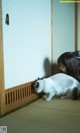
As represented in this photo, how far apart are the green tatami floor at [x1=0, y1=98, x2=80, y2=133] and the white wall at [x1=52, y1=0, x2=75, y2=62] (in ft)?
2.53

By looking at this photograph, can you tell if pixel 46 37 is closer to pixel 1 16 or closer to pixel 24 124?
pixel 1 16

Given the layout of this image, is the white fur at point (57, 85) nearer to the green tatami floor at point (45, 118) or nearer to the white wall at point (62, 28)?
the green tatami floor at point (45, 118)

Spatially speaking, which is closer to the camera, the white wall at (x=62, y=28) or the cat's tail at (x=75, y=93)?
the cat's tail at (x=75, y=93)

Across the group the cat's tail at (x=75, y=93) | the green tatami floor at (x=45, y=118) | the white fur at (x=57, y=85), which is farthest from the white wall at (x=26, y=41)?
the cat's tail at (x=75, y=93)

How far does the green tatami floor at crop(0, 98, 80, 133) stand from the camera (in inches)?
54.6

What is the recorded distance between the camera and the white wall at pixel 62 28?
2551 millimetres

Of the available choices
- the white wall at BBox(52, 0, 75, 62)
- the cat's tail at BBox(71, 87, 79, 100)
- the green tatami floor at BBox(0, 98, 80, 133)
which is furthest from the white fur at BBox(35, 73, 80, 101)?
the white wall at BBox(52, 0, 75, 62)

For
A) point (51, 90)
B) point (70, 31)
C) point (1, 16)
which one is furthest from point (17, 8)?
point (70, 31)

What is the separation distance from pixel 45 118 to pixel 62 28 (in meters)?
1.38

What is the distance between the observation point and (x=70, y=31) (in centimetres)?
284

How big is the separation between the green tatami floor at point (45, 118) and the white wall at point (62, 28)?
2.53 feet

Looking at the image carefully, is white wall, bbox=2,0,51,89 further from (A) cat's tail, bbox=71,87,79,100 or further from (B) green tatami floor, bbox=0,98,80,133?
(A) cat's tail, bbox=71,87,79,100

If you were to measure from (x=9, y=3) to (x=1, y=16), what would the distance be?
0.51 feet

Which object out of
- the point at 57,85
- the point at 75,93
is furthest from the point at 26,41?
the point at 75,93
